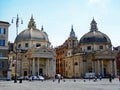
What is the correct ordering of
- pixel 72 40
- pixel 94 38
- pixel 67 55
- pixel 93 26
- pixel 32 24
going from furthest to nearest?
pixel 72 40, pixel 67 55, pixel 93 26, pixel 32 24, pixel 94 38

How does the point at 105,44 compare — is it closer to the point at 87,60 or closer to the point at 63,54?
the point at 87,60

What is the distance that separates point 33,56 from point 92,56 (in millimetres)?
25349

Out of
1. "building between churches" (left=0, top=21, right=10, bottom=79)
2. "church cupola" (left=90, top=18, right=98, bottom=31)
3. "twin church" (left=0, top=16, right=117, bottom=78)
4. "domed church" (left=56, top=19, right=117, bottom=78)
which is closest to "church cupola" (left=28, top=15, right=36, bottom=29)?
"twin church" (left=0, top=16, right=117, bottom=78)

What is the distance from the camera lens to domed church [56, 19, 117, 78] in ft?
336

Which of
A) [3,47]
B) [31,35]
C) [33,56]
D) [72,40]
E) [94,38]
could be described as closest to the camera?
[3,47]

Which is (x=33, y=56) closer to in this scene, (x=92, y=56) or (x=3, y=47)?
(x=92, y=56)

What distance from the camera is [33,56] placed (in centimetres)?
9200

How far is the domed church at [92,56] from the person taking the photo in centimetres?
10238

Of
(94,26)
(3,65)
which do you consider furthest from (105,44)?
(3,65)

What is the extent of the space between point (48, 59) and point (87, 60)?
19.0m

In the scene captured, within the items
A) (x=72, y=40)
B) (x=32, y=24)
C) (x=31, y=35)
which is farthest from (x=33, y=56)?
(x=72, y=40)

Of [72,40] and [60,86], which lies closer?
[60,86]

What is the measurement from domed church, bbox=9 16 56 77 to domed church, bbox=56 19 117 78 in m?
14.5

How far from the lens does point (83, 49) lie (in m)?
109
